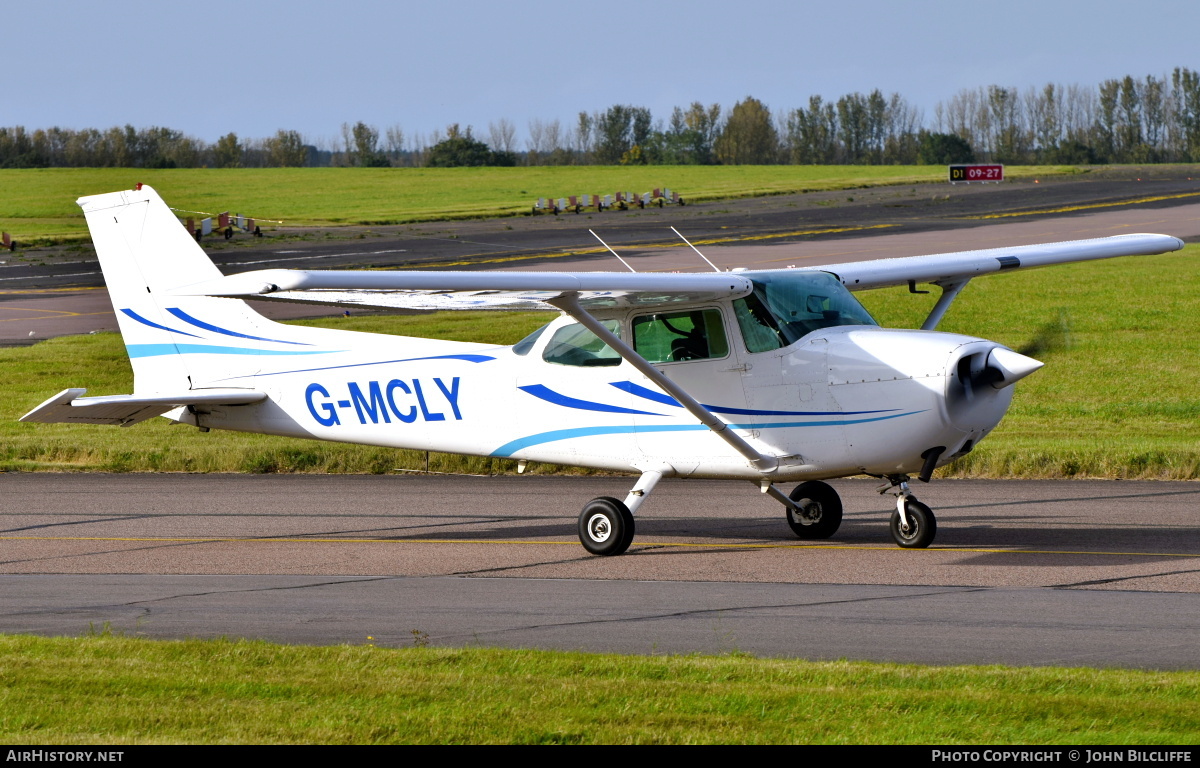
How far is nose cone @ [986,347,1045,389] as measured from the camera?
10.8 m

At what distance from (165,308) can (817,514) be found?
6.93 metres

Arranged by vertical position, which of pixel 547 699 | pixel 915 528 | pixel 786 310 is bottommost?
pixel 915 528

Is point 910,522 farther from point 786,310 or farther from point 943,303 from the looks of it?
point 943,303

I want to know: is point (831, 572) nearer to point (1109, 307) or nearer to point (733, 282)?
point (733, 282)

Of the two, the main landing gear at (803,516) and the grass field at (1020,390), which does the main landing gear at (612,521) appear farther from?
the grass field at (1020,390)

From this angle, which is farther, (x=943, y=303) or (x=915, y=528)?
(x=943, y=303)

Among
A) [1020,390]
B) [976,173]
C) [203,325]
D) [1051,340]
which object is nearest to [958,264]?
[1051,340]

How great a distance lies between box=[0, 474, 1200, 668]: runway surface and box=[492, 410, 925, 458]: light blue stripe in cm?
91

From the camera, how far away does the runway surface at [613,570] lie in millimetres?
9133

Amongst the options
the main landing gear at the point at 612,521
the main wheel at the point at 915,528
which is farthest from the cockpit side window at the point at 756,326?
the main wheel at the point at 915,528

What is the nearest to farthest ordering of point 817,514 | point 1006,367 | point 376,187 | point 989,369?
1. point 1006,367
2. point 989,369
3. point 817,514
4. point 376,187

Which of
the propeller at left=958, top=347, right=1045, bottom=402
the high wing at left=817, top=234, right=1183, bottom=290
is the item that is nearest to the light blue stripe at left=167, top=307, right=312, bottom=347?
the high wing at left=817, top=234, right=1183, bottom=290

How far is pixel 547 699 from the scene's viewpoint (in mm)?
7203

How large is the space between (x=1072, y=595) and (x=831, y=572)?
1.93 m
